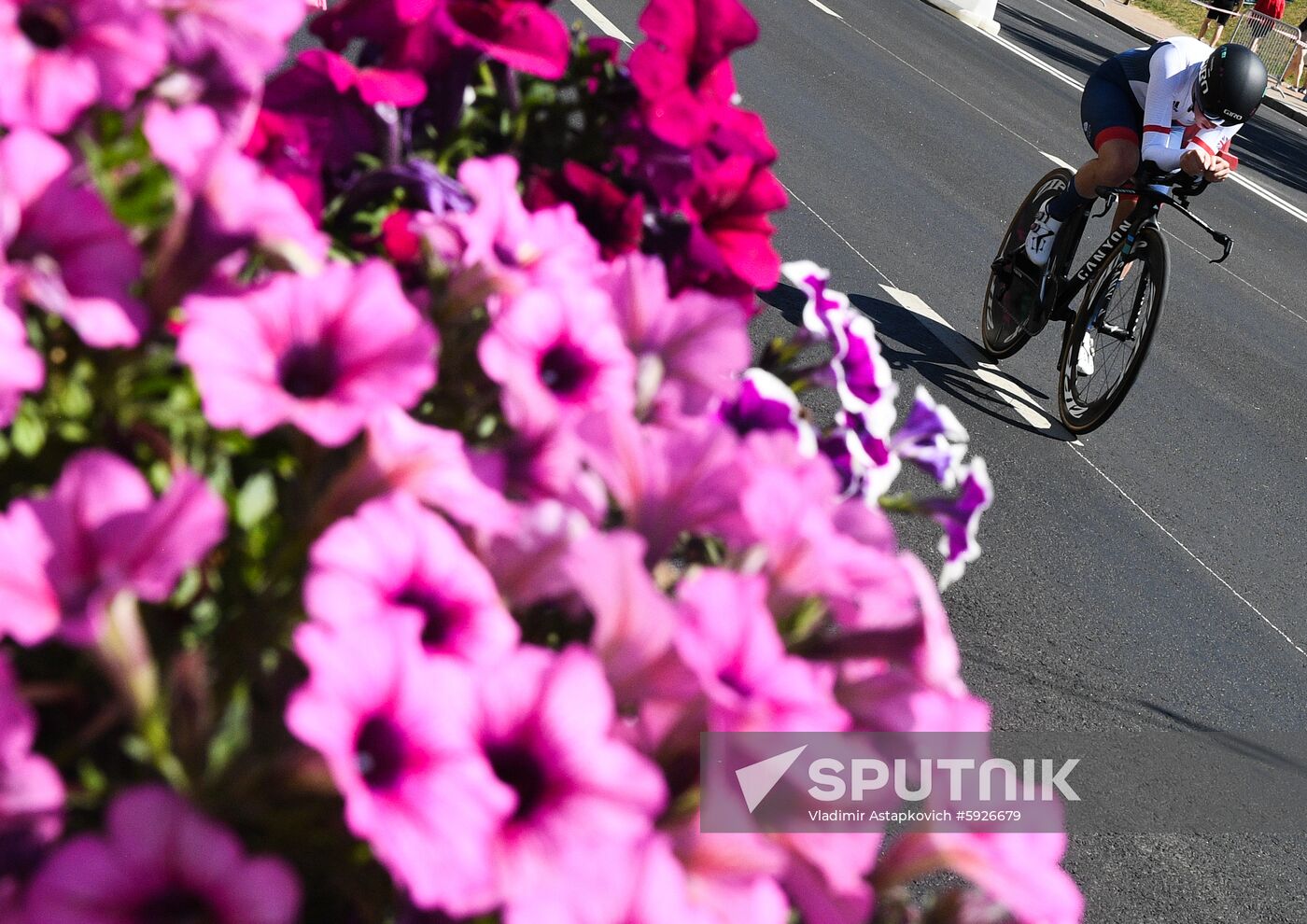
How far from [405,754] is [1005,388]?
20.4ft

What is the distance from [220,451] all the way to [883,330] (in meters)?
5.90

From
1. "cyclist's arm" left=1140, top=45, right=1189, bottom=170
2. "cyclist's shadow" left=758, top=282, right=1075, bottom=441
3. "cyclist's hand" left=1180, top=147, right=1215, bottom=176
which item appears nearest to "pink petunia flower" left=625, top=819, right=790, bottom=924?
"cyclist's shadow" left=758, top=282, right=1075, bottom=441

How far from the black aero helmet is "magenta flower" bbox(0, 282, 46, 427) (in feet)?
17.9

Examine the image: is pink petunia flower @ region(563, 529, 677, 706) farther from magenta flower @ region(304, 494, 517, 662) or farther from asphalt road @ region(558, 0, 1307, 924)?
asphalt road @ region(558, 0, 1307, 924)

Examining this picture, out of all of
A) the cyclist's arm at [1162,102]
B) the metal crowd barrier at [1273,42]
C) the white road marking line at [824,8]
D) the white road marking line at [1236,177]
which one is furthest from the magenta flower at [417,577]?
the metal crowd barrier at [1273,42]

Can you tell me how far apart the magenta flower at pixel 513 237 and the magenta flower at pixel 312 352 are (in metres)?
0.15

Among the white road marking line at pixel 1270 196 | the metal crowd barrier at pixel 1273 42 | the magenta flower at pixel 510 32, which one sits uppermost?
the metal crowd barrier at pixel 1273 42

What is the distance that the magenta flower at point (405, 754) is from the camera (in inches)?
22.0

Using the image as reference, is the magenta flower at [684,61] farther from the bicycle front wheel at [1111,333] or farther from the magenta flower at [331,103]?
the bicycle front wheel at [1111,333]

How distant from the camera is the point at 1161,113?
18.5ft

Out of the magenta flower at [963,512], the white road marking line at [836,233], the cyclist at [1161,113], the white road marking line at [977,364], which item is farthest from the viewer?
the white road marking line at [836,233]

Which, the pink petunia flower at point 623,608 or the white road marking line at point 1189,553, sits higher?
the pink petunia flower at point 623,608

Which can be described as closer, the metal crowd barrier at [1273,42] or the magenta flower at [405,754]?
the magenta flower at [405,754]

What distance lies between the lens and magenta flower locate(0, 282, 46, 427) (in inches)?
26.5
